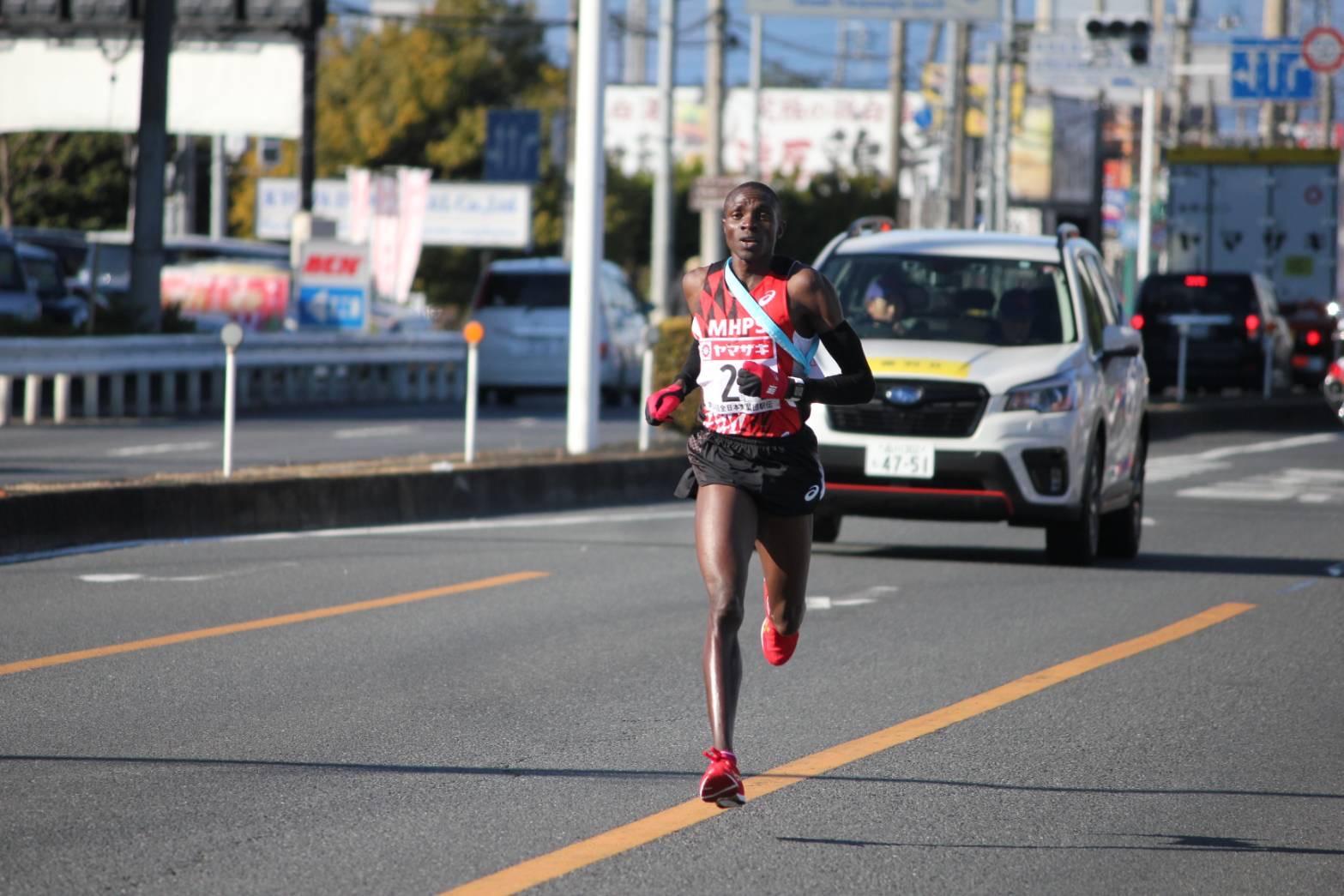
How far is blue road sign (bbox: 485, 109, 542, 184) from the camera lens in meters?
A: 49.4

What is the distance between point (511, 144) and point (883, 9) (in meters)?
20.1

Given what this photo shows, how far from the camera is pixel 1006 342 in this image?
13281mm

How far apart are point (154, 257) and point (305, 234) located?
14.0 ft

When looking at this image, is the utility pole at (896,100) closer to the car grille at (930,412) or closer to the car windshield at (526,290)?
the car windshield at (526,290)

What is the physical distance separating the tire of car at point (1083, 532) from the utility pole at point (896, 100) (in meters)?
43.7

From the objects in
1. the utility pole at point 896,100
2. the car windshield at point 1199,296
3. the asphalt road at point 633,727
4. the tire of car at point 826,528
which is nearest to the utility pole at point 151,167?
the asphalt road at point 633,727

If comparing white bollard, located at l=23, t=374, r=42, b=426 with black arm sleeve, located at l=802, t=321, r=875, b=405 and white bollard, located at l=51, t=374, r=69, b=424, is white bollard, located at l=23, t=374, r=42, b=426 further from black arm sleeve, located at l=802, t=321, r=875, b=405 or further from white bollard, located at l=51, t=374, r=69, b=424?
black arm sleeve, located at l=802, t=321, r=875, b=405

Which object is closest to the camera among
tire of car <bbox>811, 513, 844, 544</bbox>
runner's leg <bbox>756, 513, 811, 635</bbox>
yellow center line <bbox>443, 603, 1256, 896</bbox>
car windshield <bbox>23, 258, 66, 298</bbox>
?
yellow center line <bbox>443, 603, 1256, 896</bbox>

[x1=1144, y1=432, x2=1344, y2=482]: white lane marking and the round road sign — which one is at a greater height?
the round road sign

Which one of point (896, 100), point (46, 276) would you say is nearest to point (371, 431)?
point (46, 276)

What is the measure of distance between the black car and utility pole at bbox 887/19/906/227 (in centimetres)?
2392

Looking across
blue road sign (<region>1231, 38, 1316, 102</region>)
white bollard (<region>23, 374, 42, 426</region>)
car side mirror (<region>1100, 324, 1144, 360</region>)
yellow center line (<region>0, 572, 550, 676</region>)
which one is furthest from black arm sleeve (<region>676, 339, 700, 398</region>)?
blue road sign (<region>1231, 38, 1316, 102</region>)

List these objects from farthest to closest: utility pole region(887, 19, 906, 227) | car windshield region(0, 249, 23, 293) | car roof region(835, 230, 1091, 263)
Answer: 1. utility pole region(887, 19, 906, 227)
2. car windshield region(0, 249, 23, 293)
3. car roof region(835, 230, 1091, 263)

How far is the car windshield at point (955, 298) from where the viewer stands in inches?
525
